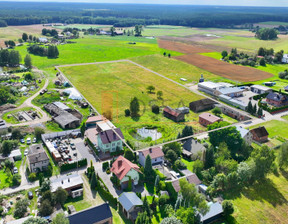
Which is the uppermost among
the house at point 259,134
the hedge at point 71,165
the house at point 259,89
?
the house at point 259,89

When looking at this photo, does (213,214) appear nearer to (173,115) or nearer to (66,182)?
(66,182)

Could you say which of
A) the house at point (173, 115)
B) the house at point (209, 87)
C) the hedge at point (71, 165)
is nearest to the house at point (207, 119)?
the house at point (173, 115)

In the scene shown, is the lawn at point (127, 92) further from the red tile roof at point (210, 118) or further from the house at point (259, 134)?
the house at point (259, 134)

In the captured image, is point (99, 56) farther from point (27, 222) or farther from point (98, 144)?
point (27, 222)

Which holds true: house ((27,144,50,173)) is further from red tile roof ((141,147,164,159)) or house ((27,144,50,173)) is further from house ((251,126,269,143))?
house ((251,126,269,143))

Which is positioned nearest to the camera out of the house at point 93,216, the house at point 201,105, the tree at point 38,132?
the house at point 93,216

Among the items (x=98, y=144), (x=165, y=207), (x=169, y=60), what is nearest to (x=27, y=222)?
(x=165, y=207)
